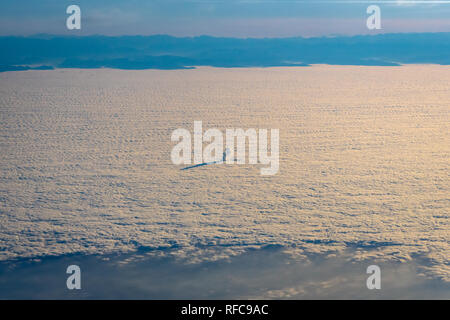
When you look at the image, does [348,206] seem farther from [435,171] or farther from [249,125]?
[249,125]

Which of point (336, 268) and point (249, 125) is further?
point (249, 125)

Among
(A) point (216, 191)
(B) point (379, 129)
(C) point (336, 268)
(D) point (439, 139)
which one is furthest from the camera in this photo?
(B) point (379, 129)

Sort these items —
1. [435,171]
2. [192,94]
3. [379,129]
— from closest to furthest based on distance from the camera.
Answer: [435,171] < [379,129] < [192,94]

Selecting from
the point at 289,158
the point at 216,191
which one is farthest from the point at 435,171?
the point at 216,191

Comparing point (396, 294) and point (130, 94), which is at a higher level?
point (130, 94)

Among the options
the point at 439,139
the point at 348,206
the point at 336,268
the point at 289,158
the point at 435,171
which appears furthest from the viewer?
the point at 439,139

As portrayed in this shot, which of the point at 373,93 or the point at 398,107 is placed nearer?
the point at 398,107

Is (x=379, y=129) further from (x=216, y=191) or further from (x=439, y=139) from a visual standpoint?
(x=216, y=191)

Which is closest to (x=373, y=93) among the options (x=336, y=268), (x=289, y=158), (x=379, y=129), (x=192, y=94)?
(x=192, y=94)

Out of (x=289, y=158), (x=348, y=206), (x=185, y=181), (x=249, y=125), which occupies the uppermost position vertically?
(x=249, y=125)
